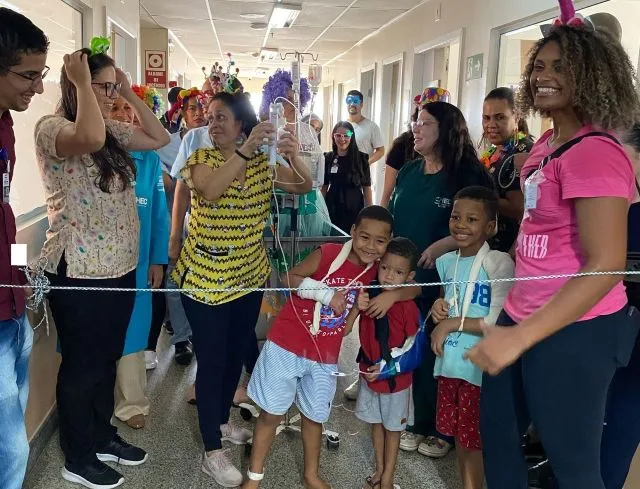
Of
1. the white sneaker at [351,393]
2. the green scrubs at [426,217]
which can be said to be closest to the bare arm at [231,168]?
the green scrubs at [426,217]

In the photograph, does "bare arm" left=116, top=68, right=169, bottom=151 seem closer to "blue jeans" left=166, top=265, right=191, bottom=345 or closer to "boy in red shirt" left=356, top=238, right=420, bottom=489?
"boy in red shirt" left=356, top=238, right=420, bottom=489

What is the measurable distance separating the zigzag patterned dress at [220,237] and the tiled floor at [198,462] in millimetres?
745

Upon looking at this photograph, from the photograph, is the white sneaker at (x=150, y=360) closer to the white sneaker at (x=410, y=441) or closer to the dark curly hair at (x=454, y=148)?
the white sneaker at (x=410, y=441)

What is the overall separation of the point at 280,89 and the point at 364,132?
2.65m

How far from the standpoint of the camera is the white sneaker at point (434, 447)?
7.49 feet

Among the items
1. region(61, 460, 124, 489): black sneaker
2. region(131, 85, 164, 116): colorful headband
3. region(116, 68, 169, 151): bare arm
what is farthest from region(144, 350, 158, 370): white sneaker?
region(116, 68, 169, 151): bare arm

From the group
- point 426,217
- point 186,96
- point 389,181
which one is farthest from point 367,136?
point 426,217

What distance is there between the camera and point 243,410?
256 cm

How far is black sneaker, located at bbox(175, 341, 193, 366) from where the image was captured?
3121mm

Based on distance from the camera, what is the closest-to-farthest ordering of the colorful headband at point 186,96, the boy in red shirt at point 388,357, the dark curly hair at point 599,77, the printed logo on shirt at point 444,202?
the dark curly hair at point 599,77
the boy in red shirt at point 388,357
the printed logo on shirt at point 444,202
the colorful headband at point 186,96

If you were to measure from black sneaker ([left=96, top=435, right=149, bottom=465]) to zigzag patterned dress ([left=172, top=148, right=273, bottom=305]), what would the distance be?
0.78 m

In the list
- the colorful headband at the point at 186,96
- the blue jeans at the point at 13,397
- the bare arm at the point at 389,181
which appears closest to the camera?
the blue jeans at the point at 13,397

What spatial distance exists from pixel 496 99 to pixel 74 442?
2.15 m

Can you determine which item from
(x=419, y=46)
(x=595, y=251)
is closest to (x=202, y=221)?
(x=595, y=251)
